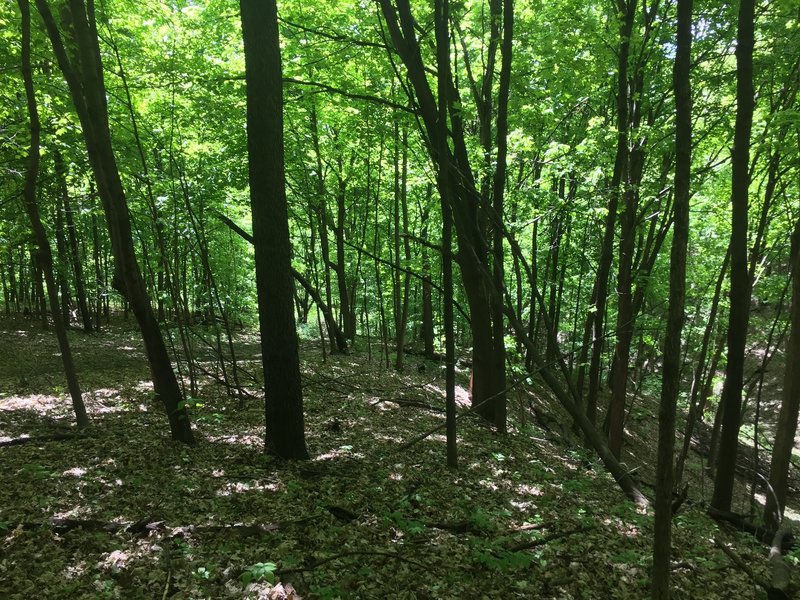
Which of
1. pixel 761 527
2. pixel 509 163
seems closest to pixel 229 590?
pixel 761 527

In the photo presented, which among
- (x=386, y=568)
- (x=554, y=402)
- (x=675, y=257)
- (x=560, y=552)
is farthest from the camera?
(x=554, y=402)

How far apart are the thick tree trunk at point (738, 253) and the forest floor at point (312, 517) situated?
990 mm

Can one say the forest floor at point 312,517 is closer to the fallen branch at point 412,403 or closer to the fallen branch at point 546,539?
the fallen branch at point 546,539


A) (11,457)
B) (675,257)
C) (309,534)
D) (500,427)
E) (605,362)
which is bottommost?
(605,362)

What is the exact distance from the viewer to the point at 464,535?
16.2 feet

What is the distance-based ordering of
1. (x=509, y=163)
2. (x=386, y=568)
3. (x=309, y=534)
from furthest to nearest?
(x=509, y=163) → (x=309, y=534) → (x=386, y=568)

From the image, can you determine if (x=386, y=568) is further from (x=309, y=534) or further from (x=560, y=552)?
(x=560, y=552)

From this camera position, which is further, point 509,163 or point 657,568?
point 509,163

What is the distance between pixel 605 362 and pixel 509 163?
56.8 ft

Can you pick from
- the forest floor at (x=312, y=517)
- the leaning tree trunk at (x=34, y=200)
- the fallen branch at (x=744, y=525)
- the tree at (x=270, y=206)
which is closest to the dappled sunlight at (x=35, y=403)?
the forest floor at (x=312, y=517)

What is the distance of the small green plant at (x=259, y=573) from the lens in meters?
3.49

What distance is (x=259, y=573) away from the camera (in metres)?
3.54

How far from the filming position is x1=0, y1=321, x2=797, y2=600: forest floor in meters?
3.76

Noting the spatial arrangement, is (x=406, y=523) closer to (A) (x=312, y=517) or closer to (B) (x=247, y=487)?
(A) (x=312, y=517)
